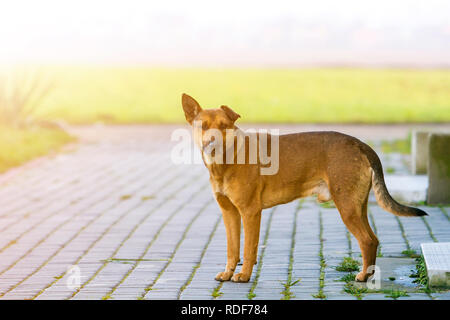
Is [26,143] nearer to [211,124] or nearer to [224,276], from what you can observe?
[224,276]

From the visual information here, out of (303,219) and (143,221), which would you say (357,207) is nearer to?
(303,219)

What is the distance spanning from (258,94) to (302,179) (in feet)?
74.8

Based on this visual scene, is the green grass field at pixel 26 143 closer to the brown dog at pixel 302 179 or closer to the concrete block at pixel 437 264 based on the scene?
the brown dog at pixel 302 179

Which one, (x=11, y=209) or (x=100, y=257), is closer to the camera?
(x=100, y=257)

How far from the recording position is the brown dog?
618cm

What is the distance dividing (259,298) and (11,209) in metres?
5.45

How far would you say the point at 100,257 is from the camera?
7480 millimetres

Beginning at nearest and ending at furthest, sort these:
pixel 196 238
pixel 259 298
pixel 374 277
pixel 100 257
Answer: pixel 259 298 < pixel 374 277 < pixel 100 257 < pixel 196 238

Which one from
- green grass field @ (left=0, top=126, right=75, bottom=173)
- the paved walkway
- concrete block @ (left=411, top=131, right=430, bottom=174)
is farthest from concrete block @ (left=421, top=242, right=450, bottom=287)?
green grass field @ (left=0, top=126, right=75, bottom=173)

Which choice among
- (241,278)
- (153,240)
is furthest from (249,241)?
(153,240)

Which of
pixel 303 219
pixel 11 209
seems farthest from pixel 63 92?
pixel 303 219

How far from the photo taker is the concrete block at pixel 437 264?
597cm

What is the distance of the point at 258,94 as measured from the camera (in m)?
29.0

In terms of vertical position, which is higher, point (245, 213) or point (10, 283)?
point (245, 213)
